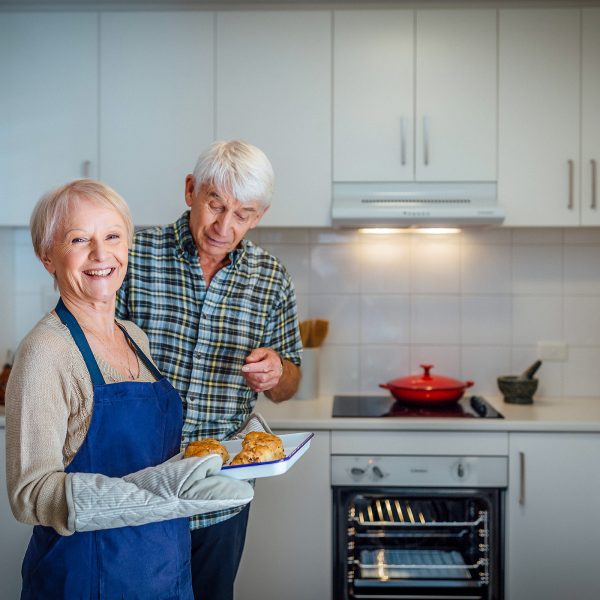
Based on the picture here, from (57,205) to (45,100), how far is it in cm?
163

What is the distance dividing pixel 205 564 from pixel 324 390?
4.51 feet

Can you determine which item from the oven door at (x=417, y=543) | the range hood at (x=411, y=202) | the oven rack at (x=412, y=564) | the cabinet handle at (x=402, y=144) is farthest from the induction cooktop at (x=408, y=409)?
the cabinet handle at (x=402, y=144)

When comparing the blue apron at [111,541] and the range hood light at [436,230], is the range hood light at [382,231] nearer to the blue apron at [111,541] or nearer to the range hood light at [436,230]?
the range hood light at [436,230]

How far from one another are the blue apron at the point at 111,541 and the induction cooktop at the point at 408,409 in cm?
129

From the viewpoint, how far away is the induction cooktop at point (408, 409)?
8.56 ft

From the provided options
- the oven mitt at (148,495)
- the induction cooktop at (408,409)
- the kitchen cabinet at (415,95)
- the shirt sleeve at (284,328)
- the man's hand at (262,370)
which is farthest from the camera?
the kitchen cabinet at (415,95)

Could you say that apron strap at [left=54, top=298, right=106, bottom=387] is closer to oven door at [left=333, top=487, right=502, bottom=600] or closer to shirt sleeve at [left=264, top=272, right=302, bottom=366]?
shirt sleeve at [left=264, top=272, right=302, bottom=366]

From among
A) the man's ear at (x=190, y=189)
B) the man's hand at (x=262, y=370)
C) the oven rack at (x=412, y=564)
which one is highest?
the man's ear at (x=190, y=189)

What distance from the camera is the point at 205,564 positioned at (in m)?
1.80

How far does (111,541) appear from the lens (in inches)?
52.0

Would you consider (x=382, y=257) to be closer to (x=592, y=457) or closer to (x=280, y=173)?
(x=280, y=173)

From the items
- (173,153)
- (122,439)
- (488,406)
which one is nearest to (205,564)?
(122,439)

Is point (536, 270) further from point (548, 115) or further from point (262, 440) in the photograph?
point (262, 440)

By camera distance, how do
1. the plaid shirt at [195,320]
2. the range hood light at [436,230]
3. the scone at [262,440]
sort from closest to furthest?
the scone at [262,440] → the plaid shirt at [195,320] → the range hood light at [436,230]
